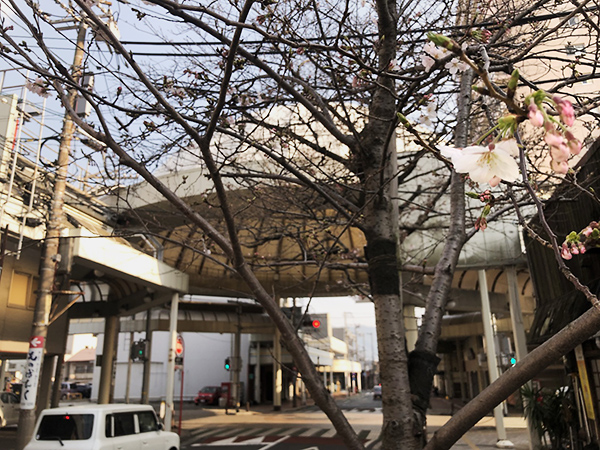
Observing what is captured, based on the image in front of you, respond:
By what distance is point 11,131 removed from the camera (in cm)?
1071

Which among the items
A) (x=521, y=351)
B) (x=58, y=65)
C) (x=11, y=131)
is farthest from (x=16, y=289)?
(x=521, y=351)

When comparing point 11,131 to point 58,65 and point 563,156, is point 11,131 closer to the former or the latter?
point 58,65

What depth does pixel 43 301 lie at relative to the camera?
9.48 metres

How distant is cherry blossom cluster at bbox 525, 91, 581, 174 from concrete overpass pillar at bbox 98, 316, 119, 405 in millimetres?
19110

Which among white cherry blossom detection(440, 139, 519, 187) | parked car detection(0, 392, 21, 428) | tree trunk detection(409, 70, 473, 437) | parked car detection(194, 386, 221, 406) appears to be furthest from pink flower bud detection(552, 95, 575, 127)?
parked car detection(194, 386, 221, 406)

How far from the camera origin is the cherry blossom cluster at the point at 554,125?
1243 millimetres

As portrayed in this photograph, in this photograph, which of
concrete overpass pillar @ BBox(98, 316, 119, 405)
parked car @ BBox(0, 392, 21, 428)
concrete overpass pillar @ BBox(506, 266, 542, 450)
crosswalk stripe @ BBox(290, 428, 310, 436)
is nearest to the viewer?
concrete overpass pillar @ BBox(506, 266, 542, 450)

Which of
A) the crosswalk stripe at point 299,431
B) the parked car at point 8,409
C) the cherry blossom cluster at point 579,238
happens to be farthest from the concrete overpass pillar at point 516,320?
the parked car at point 8,409

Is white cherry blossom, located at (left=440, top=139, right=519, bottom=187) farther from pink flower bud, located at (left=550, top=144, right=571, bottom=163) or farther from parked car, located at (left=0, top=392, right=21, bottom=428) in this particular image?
parked car, located at (left=0, top=392, right=21, bottom=428)

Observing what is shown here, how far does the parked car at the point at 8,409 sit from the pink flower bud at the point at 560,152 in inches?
857

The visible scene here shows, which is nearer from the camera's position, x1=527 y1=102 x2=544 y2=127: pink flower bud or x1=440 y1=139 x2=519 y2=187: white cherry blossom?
x1=527 y1=102 x2=544 y2=127: pink flower bud

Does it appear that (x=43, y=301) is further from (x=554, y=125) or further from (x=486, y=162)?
(x=554, y=125)

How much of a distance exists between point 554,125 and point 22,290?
1465cm

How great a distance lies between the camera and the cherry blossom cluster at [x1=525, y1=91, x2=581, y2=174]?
124 cm
